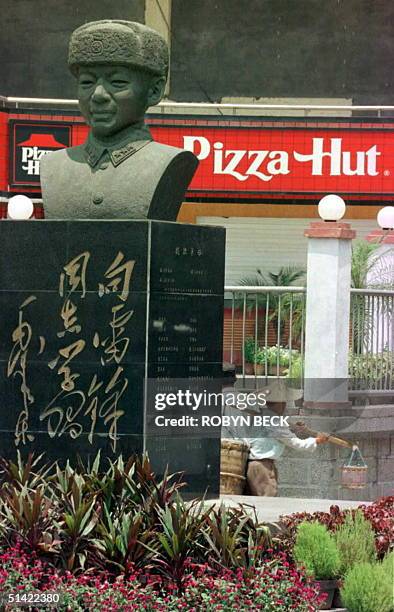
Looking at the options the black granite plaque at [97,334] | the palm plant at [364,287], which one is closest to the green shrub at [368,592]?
the black granite plaque at [97,334]

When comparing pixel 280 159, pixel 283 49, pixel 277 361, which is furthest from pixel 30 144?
pixel 283 49

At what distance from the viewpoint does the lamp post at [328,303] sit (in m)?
14.9

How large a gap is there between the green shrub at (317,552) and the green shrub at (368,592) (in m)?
0.28

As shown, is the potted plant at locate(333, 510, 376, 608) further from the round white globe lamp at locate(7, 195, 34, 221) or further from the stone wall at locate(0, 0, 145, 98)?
the stone wall at locate(0, 0, 145, 98)

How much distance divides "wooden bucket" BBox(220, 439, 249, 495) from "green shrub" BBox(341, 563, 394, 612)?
4.36 metres

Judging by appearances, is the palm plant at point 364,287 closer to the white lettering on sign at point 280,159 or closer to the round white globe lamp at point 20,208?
the white lettering on sign at point 280,159

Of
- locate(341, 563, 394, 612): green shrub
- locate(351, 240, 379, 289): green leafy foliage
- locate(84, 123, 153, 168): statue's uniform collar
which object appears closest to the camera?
locate(341, 563, 394, 612): green shrub

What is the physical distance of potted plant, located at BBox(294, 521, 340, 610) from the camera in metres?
8.15

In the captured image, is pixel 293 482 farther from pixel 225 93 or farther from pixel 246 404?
pixel 225 93

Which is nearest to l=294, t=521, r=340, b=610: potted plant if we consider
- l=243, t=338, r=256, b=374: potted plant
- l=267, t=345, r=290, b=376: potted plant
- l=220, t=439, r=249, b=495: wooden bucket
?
l=220, t=439, r=249, b=495: wooden bucket

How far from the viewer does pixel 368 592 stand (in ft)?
25.6

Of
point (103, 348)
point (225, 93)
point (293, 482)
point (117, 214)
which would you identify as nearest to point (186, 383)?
point (103, 348)

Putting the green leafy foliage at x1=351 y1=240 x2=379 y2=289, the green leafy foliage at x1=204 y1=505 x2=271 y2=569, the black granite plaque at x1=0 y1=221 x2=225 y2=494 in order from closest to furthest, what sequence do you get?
1. the green leafy foliage at x1=204 y1=505 x2=271 y2=569
2. the black granite plaque at x1=0 y1=221 x2=225 y2=494
3. the green leafy foliage at x1=351 y1=240 x2=379 y2=289

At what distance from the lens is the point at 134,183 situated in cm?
958
